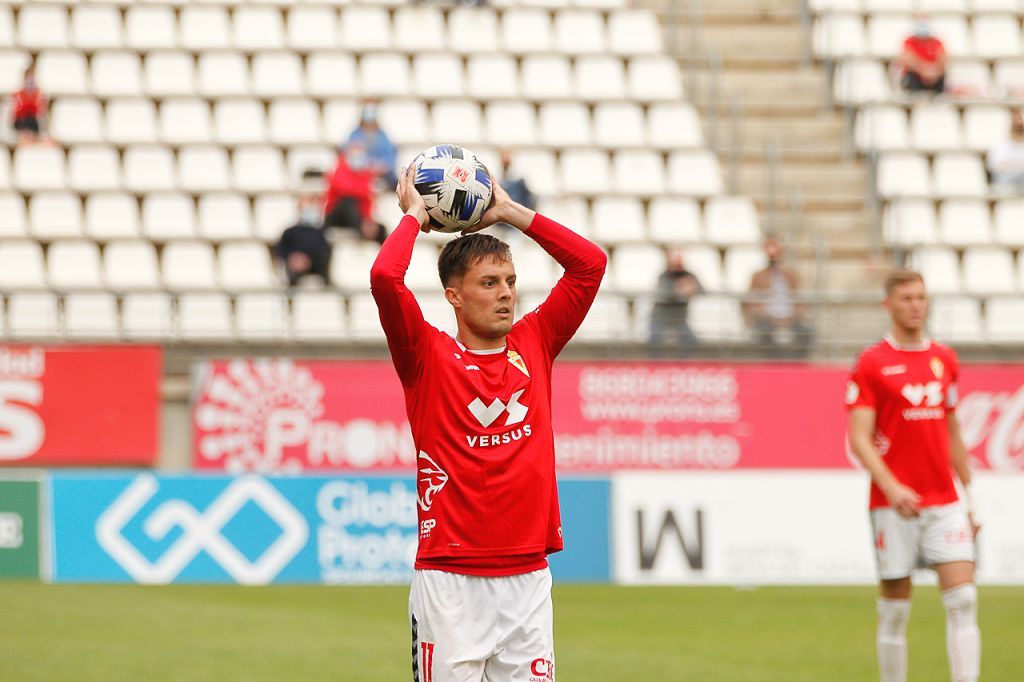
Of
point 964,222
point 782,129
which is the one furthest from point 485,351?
point 782,129

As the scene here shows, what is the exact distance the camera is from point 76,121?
21594mm

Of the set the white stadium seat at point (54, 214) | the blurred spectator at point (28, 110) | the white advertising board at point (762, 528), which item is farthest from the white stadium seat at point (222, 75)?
the white advertising board at point (762, 528)

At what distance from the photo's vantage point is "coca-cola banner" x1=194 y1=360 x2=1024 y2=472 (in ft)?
56.7

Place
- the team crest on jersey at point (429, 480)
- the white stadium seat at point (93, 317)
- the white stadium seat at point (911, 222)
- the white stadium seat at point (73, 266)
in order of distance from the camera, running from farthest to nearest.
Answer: the white stadium seat at point (911, 222)
the white stadium seat at point (73, 266)
the white stadium seat at point (93, 317)
the team crest on jersey at point (429, 480)

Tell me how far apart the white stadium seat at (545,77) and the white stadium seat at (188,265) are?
5458mm

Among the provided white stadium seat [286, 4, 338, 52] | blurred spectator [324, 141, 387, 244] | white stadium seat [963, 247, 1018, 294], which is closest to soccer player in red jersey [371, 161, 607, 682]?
blurred spectator [324, 141, 387, 244]

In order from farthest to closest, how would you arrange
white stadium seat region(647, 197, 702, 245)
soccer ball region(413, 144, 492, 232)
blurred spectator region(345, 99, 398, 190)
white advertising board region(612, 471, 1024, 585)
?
white stadium seat region(647, 197, 702, 245)
blurred spectator region(345, 99, 398, 190)
white advertising board region(612, 471, 1024, 585)
soccer ball region(413, 144, 492, 232)

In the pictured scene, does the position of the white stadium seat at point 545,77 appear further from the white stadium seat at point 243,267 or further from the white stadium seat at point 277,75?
the white stadium seat at point 243,267

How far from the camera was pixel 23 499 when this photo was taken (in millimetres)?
16266

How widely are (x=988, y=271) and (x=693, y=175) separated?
12.8 feet

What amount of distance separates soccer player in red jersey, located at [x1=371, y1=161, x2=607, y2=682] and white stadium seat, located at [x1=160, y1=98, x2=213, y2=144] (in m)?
16.4

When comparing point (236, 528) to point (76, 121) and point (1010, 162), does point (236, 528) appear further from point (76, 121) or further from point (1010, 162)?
point (1010, 162)

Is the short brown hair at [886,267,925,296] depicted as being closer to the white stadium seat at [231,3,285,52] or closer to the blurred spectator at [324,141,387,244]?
the blurred spectator at [324,141,387,244]

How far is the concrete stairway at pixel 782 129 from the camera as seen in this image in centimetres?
2191
